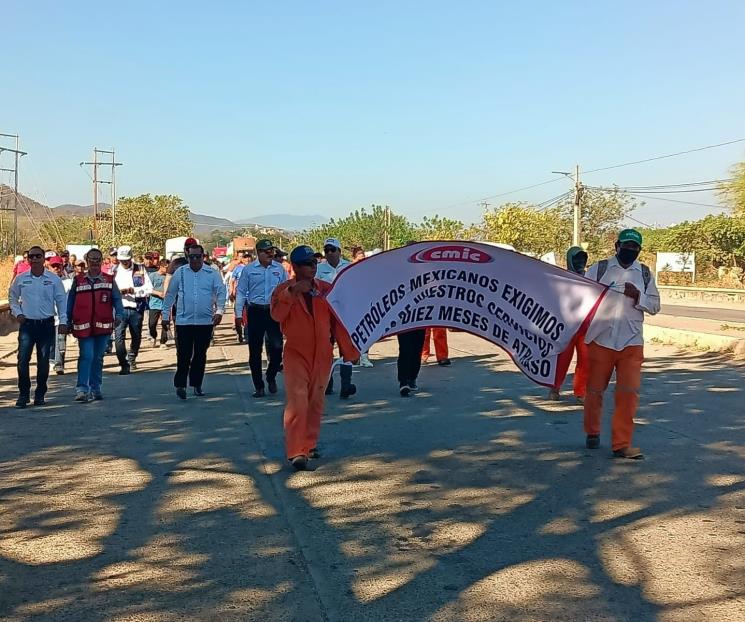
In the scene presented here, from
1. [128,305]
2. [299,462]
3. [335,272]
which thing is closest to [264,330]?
[335,272]

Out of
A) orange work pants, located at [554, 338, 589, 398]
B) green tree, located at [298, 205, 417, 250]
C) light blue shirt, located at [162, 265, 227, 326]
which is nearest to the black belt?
light blue shirt, located at [162, 265, 227, 326]

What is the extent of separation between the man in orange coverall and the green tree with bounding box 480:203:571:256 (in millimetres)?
52156

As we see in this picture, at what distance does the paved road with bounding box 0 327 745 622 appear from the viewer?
4621 millimetres

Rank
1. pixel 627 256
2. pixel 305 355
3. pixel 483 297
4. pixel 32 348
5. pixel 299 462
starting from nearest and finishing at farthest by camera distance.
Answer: pixel 299 462 < pixel 305 355 < pixel 627 256 < pixel 483 297 < pixel 32 348

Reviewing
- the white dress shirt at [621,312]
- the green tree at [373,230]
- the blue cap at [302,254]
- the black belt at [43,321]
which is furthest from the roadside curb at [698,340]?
the green tree at [373,230]

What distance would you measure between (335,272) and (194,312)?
204 centimetres

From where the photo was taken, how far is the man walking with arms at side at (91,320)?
37.1 ft

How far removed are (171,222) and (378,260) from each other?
8382 cm

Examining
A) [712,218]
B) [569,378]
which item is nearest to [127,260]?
[569,378]

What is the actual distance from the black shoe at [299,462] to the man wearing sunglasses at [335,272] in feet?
11.0

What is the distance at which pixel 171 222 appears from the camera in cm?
8962

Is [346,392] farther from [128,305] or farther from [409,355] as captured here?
[128,305]

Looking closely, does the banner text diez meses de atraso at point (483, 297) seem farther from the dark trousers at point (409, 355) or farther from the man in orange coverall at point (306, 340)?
the dark trousers at point (409, 355)

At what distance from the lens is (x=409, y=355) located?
11453mm
